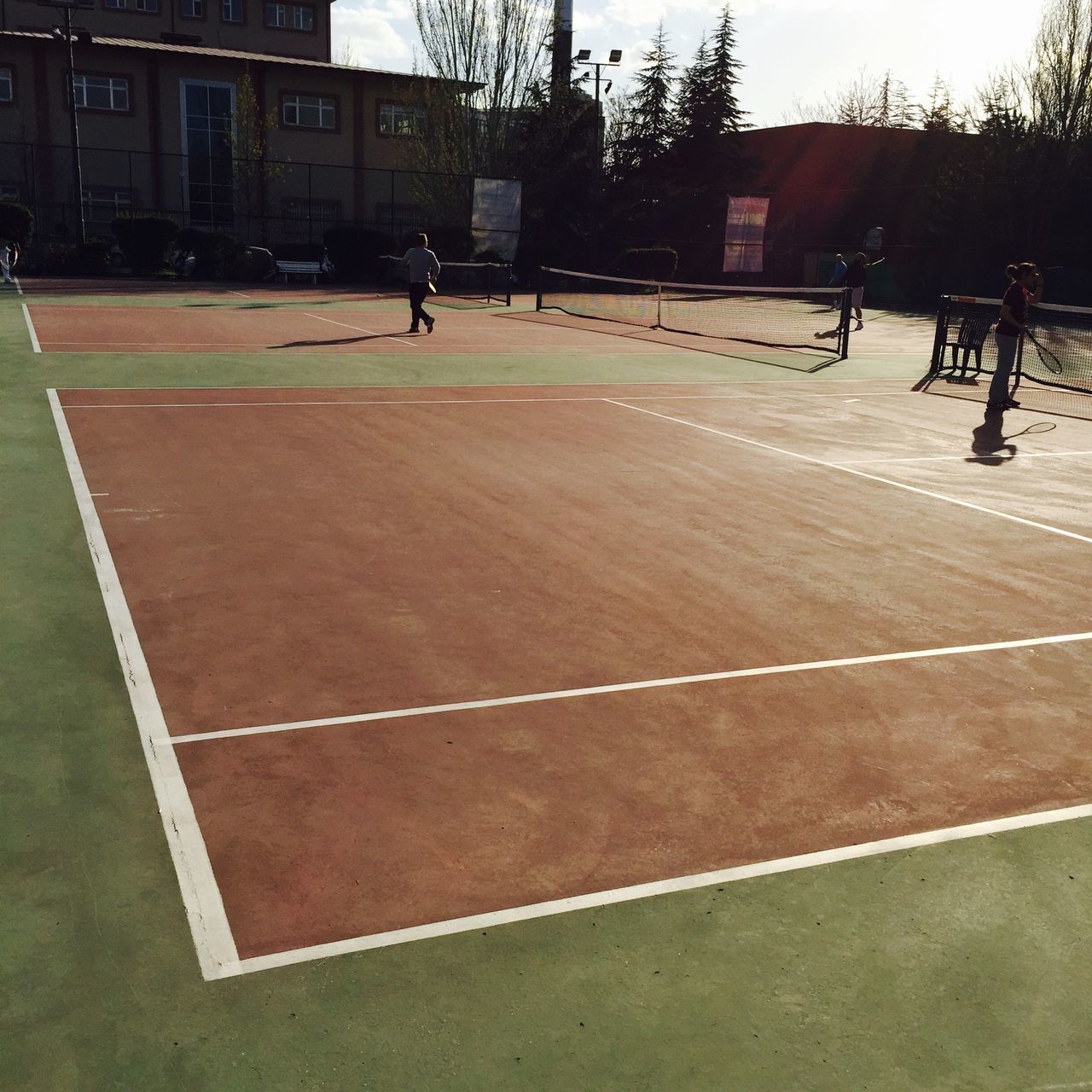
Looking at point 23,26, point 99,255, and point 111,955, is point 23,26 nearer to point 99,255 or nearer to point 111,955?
point 99,255

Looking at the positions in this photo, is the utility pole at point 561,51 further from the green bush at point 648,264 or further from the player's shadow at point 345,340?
the player's shadow at point 345,340

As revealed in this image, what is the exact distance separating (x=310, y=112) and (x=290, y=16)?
1171 cm

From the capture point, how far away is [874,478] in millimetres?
11195

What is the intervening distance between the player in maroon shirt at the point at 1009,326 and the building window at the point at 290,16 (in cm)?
5247

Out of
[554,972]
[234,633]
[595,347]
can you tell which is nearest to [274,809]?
[554,972]

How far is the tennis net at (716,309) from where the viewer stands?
25.0m

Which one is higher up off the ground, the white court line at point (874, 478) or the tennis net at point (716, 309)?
the tennis net at point (716, 309)

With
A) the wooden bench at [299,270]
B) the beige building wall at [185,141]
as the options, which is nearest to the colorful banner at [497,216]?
the beige building wall at [185,141]

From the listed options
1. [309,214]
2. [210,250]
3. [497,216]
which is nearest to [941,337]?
[497,216]

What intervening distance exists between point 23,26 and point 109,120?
10.6 meters

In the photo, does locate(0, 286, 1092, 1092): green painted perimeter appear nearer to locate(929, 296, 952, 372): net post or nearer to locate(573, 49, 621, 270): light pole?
locate(929, 296, 952, 372): net post

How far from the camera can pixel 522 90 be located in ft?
160

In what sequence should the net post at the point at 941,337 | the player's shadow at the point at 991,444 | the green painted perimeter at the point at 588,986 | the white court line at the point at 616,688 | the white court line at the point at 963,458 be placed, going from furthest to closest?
the net post at the point at 941,337 < the player's shadow at the point at 991,444 < the white court line at the point at 963,458 < the white court line at the point at 616,688 < the green painted perimeter at the point at 588,986

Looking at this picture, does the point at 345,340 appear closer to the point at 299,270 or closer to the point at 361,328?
the point at 361,328
